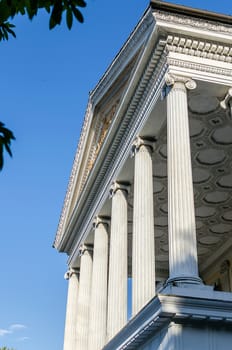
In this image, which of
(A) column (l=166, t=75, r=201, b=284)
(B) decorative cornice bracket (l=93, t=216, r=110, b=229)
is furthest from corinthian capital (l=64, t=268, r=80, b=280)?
(A) column (l=166, t=75, r=201, b=284)

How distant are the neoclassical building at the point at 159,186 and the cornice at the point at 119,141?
0.05 meters

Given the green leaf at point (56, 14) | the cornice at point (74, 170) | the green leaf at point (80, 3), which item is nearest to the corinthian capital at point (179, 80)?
the cornice at point (74, 170)

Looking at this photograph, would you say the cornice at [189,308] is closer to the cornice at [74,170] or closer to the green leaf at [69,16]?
the green leaf at [69,16]

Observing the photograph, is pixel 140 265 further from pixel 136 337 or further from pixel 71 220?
pixel 71 220

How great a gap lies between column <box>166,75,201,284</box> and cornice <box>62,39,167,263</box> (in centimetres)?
115

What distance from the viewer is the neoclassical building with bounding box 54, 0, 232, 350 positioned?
11133 millimetres

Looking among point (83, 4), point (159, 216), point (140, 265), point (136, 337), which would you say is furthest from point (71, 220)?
point (83, 4)

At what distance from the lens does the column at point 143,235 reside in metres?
14.4

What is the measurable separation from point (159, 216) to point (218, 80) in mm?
11216

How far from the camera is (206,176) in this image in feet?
71.4

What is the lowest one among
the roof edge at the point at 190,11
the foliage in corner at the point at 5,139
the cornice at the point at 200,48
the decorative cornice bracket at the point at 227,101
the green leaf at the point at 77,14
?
the foliage in corner at the point at 5,139

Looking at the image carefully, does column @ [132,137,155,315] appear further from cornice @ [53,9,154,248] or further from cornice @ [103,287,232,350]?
cornice @ [53,9,154,248]

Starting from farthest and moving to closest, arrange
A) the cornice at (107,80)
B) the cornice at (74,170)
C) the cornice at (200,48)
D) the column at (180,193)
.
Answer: the cornice at (74,170), the cornice at (107,80), the cornice at (200,48), the column at (180,193)

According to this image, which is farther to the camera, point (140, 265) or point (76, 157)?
point (76, 157)
